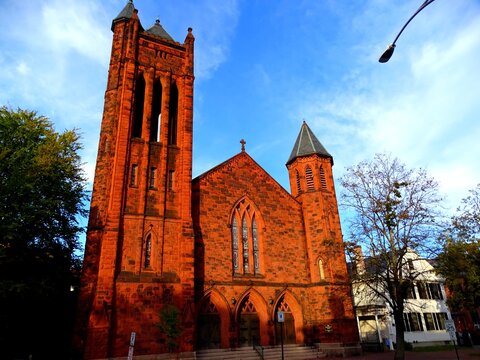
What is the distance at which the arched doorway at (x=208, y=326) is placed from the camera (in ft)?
65.4

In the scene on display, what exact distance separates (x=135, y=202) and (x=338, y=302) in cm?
1412

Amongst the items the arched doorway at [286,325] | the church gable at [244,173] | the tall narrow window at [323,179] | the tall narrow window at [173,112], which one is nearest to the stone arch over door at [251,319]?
the arched doorway at [286,325]

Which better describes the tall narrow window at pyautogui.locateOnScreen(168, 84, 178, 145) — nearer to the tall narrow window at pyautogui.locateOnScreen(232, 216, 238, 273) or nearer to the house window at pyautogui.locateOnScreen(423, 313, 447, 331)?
the tall narrow window at pyautogui.locateOnScreen(232, 216, 238, 273)

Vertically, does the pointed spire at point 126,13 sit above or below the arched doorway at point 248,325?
above

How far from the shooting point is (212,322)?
20.5 metres

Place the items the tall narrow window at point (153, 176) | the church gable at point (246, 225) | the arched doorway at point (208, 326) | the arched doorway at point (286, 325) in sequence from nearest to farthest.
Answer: the arched doorway at point (208, 326), the tall narrow window at point (153, 176), the church gable at point (246, 225), the arched doorway at point (286, 325)

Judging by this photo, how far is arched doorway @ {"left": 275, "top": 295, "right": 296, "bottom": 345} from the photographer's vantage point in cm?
2253

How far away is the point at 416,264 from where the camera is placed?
3962 centimetres

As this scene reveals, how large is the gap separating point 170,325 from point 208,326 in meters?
4.53

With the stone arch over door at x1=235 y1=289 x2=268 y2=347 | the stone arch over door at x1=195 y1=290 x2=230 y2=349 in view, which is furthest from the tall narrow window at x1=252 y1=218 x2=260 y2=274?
the stone arch over door at x1=195 y1=290 x2=230 y2=349

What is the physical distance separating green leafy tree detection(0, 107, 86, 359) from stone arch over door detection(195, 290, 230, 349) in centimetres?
778

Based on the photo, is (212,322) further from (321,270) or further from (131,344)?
(131,344)

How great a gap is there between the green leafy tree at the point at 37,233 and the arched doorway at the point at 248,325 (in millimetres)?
10018

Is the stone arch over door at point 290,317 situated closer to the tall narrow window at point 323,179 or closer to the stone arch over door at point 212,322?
the stone arch over door at point 212,322
